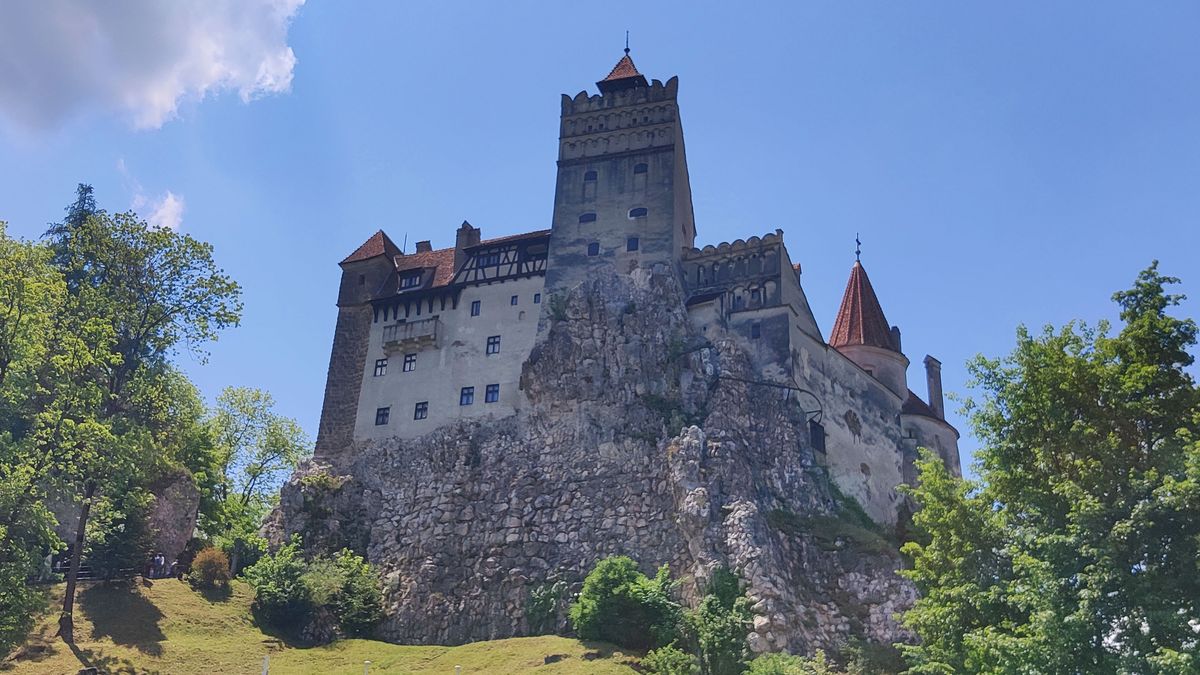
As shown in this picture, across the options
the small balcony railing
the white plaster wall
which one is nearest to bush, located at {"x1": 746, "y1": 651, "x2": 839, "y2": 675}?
the white plaster wall

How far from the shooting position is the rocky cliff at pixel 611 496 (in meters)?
44.0

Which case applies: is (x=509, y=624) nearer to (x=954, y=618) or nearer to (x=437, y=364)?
(x=437, y=364)

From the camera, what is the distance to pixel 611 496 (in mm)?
48656

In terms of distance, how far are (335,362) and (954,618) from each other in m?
39.7

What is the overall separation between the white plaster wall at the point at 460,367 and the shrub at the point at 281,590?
9.95 meters

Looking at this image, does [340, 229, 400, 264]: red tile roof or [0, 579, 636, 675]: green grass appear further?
[340, 229, 400, 264]: red tile roof

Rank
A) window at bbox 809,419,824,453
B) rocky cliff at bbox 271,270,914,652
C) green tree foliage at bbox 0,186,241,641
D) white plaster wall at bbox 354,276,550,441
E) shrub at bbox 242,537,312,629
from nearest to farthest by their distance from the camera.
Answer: green tree foliage at bbox 0,186,241,641 → rocky cliff at bbox 271,270,914,652 → shrub at bbox 242,537,312,629 → window at bbox 809,419,824,453 → white plaster wall at bbox 354,276,550,441

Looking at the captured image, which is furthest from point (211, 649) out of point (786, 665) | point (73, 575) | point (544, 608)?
point (786, 665)

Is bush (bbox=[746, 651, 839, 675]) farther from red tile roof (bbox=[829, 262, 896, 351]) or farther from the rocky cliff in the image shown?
red tile roof (bbox=[829, 262, 896, 351])

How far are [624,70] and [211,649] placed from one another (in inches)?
1537

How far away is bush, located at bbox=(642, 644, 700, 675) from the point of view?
37.3 m

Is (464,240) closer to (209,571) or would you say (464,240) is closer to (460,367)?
(460,367)

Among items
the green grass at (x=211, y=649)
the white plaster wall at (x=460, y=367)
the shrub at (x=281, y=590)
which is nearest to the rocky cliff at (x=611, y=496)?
the white plaster wall at (x=460, y=367)

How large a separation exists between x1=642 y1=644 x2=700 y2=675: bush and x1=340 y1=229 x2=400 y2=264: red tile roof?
32.0m
